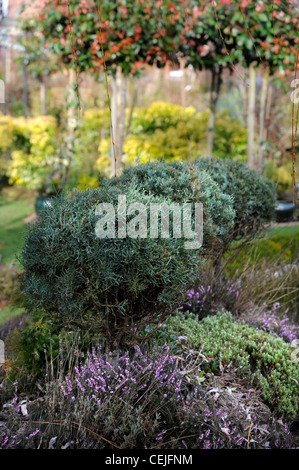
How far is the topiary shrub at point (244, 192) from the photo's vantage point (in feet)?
10.2

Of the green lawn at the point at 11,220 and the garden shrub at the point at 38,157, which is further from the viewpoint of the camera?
the garden shrub at the point at 38,157

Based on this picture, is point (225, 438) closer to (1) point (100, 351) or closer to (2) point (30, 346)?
(1) point (100, 351)

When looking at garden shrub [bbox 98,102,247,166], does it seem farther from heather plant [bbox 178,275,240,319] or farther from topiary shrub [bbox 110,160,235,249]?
topiary shrub [bbox 110,160,235,249]

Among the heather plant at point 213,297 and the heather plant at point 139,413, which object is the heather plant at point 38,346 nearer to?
the heather plant at point 139,413

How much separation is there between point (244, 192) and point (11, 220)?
5.05 meters

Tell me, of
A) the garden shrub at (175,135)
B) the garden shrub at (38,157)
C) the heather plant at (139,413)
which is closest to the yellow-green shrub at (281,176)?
the garden shrub at (175,135)

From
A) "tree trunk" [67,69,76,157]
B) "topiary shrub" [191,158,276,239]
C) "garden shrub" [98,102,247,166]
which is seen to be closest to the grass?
"tree trunk" [67,69,76,157]

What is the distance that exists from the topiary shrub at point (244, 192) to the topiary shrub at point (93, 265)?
3.41 ft

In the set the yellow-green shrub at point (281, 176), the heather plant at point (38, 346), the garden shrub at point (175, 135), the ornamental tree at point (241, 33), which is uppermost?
the ornamental tree at point (241, 33)

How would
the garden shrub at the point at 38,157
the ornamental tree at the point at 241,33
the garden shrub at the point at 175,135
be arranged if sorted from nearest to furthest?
1. the ornamental tree at the point at 241,33
2. the garden shrub at the point at 175,135
3. the garden shrub at the point at 38,157

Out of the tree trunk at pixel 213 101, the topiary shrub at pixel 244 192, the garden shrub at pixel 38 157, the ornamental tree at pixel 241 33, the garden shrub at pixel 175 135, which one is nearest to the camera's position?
the topiary shrub at pixel 244 192

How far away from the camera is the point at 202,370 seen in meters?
2.52

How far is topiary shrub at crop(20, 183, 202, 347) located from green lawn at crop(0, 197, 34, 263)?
365 centimetres

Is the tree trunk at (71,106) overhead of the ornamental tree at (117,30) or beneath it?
beneath
